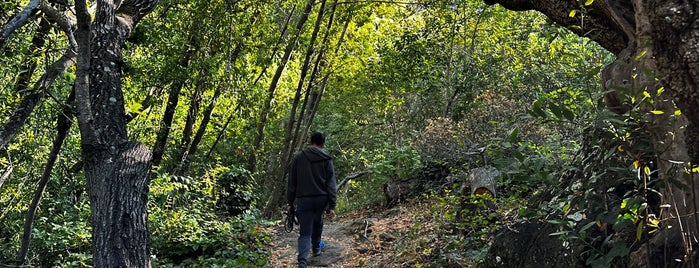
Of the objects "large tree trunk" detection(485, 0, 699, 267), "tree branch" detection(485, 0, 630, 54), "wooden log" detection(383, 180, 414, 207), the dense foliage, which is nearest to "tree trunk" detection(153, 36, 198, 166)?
the dense foliage

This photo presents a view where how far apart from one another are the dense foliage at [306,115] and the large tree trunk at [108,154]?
0.72m

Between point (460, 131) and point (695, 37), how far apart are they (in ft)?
27.8

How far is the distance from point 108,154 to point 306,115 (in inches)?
549

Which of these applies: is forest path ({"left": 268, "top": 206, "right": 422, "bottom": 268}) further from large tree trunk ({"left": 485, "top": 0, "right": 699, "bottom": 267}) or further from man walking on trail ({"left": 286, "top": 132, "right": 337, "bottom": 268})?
large tree trunk ({"left": 485, "top": 0, "right": 699, "bottom": 267})

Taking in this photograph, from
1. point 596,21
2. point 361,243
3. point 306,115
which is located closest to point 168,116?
point 361,243

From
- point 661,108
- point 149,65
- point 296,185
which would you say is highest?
point 149,65

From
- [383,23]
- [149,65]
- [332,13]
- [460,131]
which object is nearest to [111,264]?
[149,65]

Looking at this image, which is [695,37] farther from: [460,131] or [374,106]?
[374,106]

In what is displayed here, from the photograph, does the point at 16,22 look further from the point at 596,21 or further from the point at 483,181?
the point at 483,181

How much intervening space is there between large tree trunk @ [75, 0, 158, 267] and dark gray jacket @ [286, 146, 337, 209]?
2113 millimetres

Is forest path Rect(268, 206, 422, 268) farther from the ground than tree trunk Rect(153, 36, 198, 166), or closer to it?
closer to it

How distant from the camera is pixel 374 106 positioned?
19.5 m

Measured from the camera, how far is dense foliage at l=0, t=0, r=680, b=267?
6855 millimetres

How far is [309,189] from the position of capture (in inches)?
277
